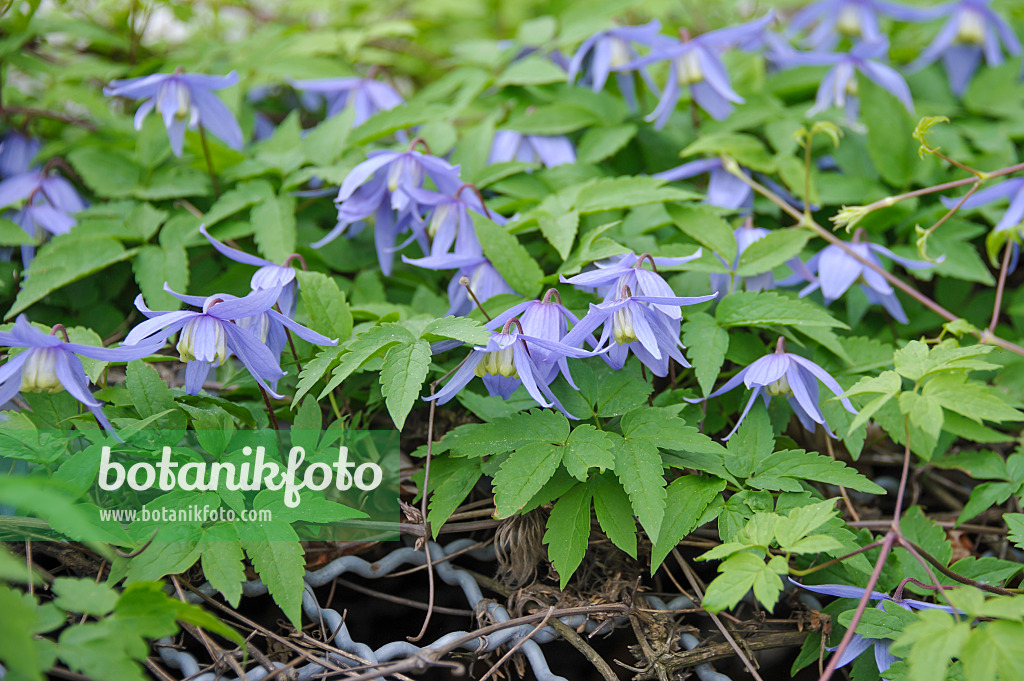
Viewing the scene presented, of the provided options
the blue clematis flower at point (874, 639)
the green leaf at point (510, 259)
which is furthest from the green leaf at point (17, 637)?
the blue clematis flower at point (874, 639)

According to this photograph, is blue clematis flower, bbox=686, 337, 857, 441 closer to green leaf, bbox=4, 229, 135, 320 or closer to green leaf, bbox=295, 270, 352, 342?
green leaf, bbox=295, 270, 352, 342

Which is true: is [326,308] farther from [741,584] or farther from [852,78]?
[852,78]

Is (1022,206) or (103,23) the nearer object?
(1022,206)

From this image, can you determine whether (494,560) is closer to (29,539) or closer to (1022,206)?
(29,539)

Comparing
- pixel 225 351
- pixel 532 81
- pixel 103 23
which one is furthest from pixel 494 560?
pixel 103 23

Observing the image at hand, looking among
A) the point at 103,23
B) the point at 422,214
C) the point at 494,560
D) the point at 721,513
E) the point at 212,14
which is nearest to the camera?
the point at 721,513

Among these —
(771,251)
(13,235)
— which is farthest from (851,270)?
(13,235)

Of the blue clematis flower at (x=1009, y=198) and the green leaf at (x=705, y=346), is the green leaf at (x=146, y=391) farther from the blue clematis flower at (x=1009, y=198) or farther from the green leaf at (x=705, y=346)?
the blue clematis flower at (x=1009, y=198)
